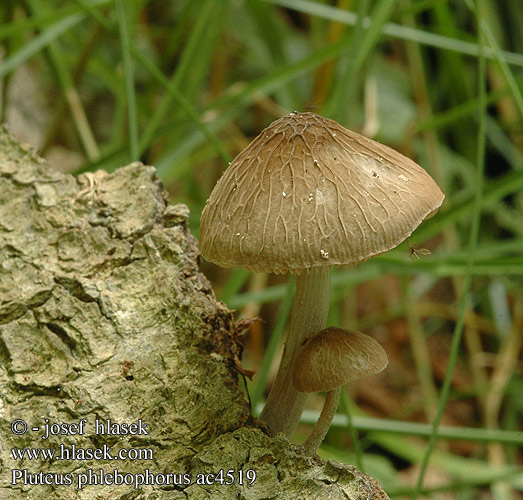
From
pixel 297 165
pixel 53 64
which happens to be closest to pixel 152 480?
pixel 297 165

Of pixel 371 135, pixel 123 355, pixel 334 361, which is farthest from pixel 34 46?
pixel 334 361

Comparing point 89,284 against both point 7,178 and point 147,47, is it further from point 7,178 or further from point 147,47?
point 147,47

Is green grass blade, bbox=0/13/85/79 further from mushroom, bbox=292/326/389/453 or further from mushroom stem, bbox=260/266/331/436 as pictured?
mushroom, bbox=292/326/389/453

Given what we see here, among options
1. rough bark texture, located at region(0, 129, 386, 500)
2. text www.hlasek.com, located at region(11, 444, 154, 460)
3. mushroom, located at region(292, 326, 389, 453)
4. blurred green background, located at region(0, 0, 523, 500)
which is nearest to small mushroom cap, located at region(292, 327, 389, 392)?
mushroom, located at region(292, 326, 389, 453)

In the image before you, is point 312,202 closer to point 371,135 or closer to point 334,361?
point 334,361

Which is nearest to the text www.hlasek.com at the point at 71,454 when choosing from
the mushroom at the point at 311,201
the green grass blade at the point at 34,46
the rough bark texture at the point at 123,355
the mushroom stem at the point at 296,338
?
the rough bark texture at the point at 123,355

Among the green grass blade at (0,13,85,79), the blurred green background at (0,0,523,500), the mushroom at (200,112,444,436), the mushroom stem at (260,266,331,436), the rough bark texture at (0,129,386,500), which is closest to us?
the mushroom at (200,112,444,436)
